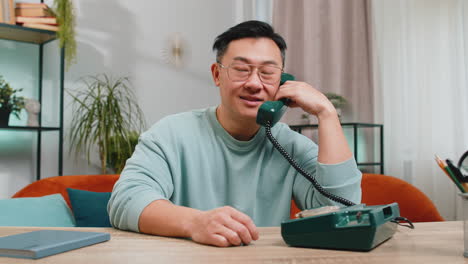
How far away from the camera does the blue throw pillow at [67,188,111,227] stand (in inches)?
73.6

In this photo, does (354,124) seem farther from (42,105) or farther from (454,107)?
(42,105)

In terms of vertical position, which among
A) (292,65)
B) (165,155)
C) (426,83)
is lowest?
(165,155)

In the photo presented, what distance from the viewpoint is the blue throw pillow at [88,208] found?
6.13 ft

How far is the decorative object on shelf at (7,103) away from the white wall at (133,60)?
18 cm

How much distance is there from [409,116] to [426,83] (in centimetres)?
25

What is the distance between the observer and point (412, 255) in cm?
65

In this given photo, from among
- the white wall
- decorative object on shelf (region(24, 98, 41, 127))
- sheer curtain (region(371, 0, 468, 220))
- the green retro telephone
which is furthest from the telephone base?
the white wall

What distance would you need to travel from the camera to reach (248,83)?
1246mm

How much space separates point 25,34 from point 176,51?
1.30 m

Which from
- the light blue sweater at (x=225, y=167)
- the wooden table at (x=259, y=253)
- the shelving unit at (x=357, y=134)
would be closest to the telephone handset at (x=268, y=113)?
the light blue sweater at (x=225, y=167)

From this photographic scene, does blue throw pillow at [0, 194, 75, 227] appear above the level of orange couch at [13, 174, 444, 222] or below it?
below

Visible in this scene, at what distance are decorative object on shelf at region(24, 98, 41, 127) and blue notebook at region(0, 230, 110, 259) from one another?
2.28m

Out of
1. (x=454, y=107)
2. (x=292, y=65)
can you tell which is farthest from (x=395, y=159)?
(x=292, y=65)

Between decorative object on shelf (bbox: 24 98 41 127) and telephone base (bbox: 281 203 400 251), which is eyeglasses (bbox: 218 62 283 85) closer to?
telephone base (bbox: 281 203 400 251)
